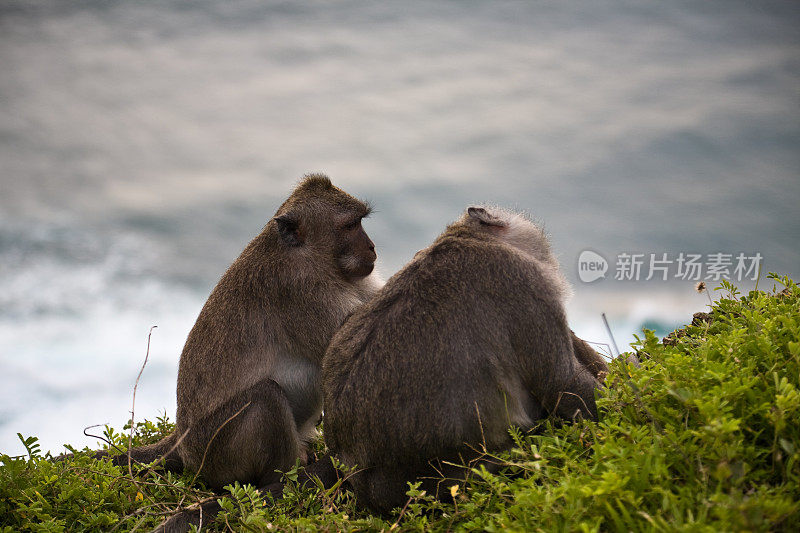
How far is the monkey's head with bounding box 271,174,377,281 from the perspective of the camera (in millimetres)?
6652

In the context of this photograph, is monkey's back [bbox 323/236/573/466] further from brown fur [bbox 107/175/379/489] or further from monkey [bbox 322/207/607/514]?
brown fur [bbox 107/175/379/489]

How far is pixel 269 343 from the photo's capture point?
628 cm

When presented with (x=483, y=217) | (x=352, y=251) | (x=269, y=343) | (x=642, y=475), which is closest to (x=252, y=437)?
(x=269, y=343)

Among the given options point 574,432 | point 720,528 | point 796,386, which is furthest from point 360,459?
point 796,386

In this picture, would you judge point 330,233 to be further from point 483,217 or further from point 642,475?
point 642,475

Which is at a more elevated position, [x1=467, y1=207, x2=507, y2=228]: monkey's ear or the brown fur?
[x1=467, y1=207, x2=507, y2=228]: monkey's ear

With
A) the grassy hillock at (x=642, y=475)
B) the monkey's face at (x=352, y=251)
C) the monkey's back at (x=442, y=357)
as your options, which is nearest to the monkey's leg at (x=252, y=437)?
the grassy hillock at (x=642, y=475)

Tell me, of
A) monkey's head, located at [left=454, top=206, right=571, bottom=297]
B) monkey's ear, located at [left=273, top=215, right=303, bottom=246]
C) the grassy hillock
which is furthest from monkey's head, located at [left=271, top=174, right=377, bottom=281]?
the grassy hillock

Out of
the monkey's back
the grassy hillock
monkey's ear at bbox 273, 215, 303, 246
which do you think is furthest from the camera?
monkey's ear at bbox 273, 215, 303, 246

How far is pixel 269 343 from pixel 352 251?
122 centimetres

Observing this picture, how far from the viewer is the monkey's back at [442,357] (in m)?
4.44

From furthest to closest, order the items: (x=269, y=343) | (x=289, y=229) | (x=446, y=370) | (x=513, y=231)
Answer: (x=289, y=229) < (x=269, y=343) < (x=513, y=231) < (x=446, y=370)

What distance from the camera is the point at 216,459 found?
6.09 m

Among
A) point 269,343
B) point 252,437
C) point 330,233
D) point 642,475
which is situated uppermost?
point 330,233
